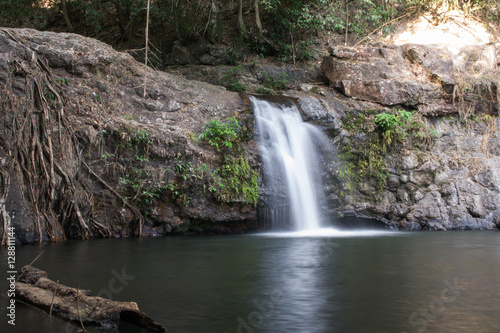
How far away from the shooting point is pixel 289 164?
11.3 metres

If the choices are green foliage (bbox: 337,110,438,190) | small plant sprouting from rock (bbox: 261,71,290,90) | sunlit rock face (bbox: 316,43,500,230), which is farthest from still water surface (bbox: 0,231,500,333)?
small plant sprouting from rock (bbox: 261,71,290,90)

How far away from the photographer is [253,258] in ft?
22.1

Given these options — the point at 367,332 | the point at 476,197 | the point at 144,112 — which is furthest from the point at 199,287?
the point at 476,197

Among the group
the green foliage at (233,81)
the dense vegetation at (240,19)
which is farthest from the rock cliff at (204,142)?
the dense vegetation at (240,19)

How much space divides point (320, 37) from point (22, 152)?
13832 millimetres

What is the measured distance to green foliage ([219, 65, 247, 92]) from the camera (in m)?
14.9

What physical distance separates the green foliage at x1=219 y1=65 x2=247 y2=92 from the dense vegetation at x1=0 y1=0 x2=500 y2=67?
1.88m

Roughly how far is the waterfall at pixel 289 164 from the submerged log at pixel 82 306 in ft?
23.3

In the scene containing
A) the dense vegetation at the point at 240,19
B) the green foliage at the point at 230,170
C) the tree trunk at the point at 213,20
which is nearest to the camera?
the green foliage at the point at 230,170

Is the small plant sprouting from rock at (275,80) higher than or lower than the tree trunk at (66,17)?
lower

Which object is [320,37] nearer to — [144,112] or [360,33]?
[360,33]

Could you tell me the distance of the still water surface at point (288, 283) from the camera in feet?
11.9

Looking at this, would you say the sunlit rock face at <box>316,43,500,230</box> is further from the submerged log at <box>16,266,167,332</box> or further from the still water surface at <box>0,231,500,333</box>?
the submerged log at <box>16,266,167,332</box>

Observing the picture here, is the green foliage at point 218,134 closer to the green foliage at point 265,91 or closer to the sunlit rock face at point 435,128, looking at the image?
the sunlit rock face at point 435,128
